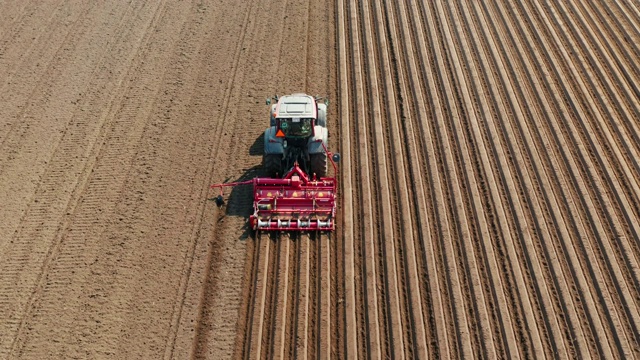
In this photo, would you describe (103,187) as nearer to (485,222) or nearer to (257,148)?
(257,148)

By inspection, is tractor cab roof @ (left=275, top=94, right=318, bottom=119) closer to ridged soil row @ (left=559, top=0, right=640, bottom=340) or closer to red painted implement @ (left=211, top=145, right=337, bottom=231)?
red painted implement @ (left=211, top=145, right=337, bottom=231)

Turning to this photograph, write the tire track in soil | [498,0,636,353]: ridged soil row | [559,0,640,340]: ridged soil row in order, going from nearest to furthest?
[559,0,640,340]: ridged soil row, the tire track in soil, [498,0,636,353]: ridged soil row

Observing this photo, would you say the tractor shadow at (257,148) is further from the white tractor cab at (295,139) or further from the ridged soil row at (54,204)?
the ridged soil row at (54,204)

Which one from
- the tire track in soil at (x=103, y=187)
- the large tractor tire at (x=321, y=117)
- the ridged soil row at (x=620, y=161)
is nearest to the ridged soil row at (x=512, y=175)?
the ridged soil row at (x=620, y=161)

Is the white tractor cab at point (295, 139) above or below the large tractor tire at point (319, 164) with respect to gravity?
above

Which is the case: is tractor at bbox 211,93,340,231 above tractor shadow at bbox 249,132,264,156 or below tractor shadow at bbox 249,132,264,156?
below

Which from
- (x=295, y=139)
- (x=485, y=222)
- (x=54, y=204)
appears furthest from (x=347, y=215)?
(x=54, y=204)

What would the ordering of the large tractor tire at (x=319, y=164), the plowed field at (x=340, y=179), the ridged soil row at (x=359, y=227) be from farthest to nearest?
the large tractor tire at (x=319, y=164) → the plowed field at (x=340, y=179) → the ridged soil row at (x=359, y=227)

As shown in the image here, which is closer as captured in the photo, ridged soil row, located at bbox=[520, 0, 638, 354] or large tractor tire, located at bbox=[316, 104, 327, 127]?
ridged soil row, located at bbox=[520, 0, 638, 354]

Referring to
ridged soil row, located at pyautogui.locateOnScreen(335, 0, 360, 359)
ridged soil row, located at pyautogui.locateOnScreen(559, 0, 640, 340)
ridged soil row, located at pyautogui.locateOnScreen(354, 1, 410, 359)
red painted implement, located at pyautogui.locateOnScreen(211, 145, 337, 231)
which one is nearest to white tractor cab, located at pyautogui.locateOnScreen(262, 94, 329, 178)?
red painted implement, located at pyautogui.locateOnScreen(211, 145, 337, 231)
